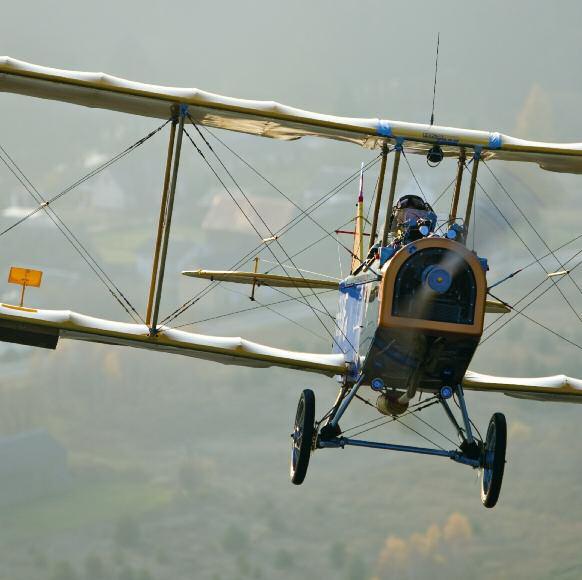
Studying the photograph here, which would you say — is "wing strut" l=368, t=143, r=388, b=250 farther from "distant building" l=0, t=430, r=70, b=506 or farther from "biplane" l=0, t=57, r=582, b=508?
"distant building" l=0, t=430, r=70, b=506

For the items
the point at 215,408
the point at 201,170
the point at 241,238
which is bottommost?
the point at 215,408

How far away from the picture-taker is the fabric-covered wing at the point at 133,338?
48.2 feet

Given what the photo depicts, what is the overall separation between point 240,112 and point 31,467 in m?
107

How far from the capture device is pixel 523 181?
1437cm

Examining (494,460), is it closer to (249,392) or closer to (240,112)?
(240,112)

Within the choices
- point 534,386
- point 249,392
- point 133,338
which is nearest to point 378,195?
point 534,386

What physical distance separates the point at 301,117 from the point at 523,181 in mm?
2442

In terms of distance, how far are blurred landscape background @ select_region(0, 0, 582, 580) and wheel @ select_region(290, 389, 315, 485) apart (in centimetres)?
6443

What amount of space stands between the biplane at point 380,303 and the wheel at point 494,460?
12 millimetres

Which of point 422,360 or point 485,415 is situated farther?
point 485,415

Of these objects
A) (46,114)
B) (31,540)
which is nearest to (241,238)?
(46,114)

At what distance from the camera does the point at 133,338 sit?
14742 millimetres

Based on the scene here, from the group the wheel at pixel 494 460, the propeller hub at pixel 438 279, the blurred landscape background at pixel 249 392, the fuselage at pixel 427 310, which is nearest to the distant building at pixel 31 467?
the blurred landscape background at pixel 249 392

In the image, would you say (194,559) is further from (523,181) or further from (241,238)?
(523,181)
